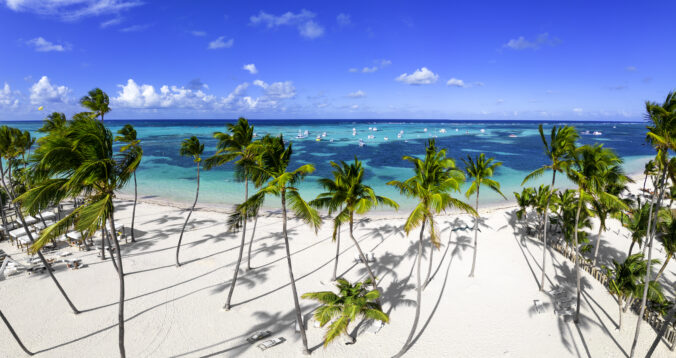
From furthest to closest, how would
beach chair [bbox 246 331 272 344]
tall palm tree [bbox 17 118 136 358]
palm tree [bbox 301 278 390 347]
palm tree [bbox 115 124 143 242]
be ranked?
beach chair [bbox 246 331 272 344]
palm tree [bbox 301 278 390 347]
palm tree [bbox 115 124 143 242]
tall palm tree [bbox 17 118 136 358]

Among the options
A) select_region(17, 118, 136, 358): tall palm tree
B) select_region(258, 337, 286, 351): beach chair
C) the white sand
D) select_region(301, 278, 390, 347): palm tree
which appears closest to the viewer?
select_region(17, 118, 136, 358): tall palm tree

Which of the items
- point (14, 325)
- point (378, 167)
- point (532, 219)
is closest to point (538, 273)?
point (532, 219)

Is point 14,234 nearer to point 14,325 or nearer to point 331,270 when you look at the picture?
point 14,325

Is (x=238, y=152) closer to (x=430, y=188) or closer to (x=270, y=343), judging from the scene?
(x=270, y=343)

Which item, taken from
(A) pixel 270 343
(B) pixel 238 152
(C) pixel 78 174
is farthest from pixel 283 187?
(A) pixel 270 343

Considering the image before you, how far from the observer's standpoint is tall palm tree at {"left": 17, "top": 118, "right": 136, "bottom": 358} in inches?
275

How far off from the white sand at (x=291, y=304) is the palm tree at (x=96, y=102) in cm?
945

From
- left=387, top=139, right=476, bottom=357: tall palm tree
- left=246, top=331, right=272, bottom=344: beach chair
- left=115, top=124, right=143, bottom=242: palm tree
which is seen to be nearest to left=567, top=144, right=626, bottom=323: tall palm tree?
left=387, top=139, right=476, bottom=357: tall palm tree

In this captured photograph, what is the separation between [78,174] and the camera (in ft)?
23.4

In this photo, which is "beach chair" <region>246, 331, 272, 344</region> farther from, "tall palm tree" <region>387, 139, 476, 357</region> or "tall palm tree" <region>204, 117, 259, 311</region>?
"tall palm tree" <region>387, 139, 476, 357</region>

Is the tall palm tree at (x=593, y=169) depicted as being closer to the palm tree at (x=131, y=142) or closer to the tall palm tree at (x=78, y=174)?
the palm tree at (x=131, y=142)

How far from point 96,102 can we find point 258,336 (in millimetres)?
17941

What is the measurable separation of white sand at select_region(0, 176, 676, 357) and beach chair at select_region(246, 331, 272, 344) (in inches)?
8.9

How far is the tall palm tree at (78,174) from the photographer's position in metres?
6.97
